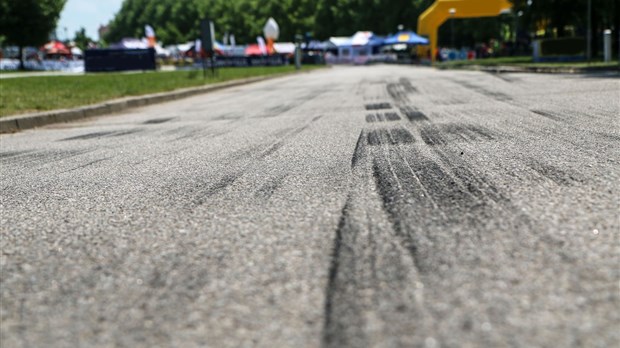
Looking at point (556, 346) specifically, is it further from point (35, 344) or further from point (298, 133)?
point (298, 133)

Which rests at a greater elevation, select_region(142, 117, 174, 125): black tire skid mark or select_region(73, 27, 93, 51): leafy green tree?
select_region(73, 27, 93, 51): leafy green tree

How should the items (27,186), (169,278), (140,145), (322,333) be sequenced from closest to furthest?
(322,333) → (169,278) → (27,186) → (140,145)

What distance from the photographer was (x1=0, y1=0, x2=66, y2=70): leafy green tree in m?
42.7

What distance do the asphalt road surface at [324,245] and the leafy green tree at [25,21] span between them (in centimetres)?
4370

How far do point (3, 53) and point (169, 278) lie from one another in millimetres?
81728

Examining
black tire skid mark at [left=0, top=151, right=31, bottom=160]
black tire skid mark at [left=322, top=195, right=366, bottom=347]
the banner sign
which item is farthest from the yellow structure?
black tire skid mark at [left=322, top=195, right=366, bottom=347]

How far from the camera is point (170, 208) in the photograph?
3307 mm

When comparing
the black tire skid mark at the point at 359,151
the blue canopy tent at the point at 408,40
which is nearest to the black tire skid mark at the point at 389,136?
the black tire skid mark at the point at 359,151

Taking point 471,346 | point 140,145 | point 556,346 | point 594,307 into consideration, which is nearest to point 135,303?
point 471,346

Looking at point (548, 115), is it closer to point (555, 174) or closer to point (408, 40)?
point (555, 174)

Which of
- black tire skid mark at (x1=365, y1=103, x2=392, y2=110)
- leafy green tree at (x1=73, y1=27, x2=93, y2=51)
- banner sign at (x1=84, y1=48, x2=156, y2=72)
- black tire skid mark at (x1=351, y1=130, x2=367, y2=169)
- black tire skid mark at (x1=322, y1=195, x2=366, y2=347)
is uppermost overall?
leafy green tree at (x1=73, y1=27, x2=93, y2=51)

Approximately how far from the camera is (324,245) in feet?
8.11

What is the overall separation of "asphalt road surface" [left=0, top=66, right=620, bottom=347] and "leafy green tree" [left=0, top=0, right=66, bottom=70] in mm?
43702

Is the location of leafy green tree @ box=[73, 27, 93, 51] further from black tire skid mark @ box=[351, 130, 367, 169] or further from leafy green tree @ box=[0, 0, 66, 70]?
black tire skid mark @ box=[351, 130, 367, 169]
